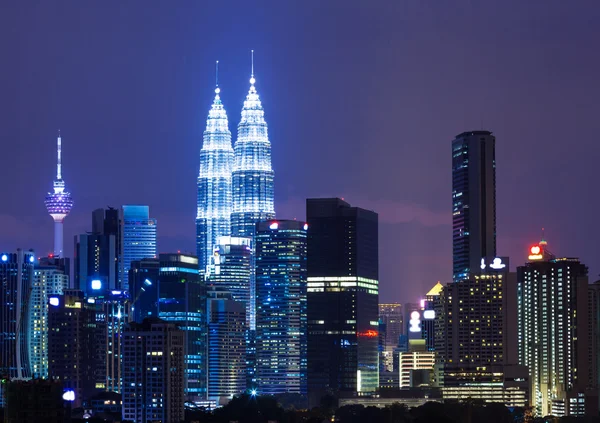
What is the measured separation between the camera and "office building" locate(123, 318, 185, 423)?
14462 cm

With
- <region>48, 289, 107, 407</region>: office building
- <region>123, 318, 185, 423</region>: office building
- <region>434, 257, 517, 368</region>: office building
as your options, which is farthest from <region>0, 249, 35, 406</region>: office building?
<region>434, 257, 517, 368</region>: office building

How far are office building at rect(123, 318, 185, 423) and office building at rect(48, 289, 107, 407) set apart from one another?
1330 inches

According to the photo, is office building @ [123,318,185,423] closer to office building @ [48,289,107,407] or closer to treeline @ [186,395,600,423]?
treeline @ [186,395,600,423]

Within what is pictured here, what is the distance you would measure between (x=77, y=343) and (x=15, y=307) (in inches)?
500

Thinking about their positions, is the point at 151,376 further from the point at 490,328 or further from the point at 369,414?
the point at 490,328

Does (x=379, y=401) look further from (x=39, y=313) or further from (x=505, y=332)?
(x=39, y=313)

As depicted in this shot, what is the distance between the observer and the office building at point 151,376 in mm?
144625

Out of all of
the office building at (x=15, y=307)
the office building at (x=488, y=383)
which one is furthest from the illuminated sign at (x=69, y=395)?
the office building at (x=488, y=383)

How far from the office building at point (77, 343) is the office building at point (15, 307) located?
4766 mm

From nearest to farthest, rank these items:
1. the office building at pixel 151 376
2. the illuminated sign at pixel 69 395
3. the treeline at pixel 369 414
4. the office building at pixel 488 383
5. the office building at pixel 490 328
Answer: the office building at pixel 151 376 < the treeline at pixel 369 414 < the illuminated sign at pixel 69 395 < the office building at pixel 488 383 < the office building at pixel 490 328

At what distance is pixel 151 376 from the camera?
145 metres

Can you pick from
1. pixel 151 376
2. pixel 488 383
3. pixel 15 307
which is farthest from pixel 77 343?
pixel 488 383

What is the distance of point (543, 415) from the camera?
193375 mm

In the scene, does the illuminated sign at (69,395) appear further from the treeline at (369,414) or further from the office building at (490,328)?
the office building at (490,328)
